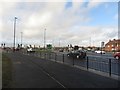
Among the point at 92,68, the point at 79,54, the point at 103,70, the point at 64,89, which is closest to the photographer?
the point at 64,89

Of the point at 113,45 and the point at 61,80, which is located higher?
the point at 113,45

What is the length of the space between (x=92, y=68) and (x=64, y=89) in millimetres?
11955

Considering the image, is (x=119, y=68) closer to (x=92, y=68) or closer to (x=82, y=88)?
(x=92, y=68)

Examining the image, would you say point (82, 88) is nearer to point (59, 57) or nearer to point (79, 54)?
point (59, 57)

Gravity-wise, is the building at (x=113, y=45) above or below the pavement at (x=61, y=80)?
above

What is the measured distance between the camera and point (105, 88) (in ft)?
41.5

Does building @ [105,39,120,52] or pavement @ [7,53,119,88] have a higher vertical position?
building @ [105,39,120,52]

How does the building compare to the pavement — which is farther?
the building

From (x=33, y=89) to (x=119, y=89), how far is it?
3845 mm

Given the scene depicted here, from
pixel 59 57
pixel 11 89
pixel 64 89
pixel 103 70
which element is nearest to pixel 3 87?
pixel 11 89

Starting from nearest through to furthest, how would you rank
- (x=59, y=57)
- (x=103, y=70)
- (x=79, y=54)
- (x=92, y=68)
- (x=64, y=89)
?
1. (x=64, y=89)
2. (x=103, y=70)
3. (x=92, y=68)
4. (x=59, y=57)
5. (x=79, y=54)

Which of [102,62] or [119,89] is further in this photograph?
[102,62]

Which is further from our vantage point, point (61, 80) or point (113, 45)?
point (113, 45)

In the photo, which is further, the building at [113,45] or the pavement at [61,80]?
the building at [113,45]
